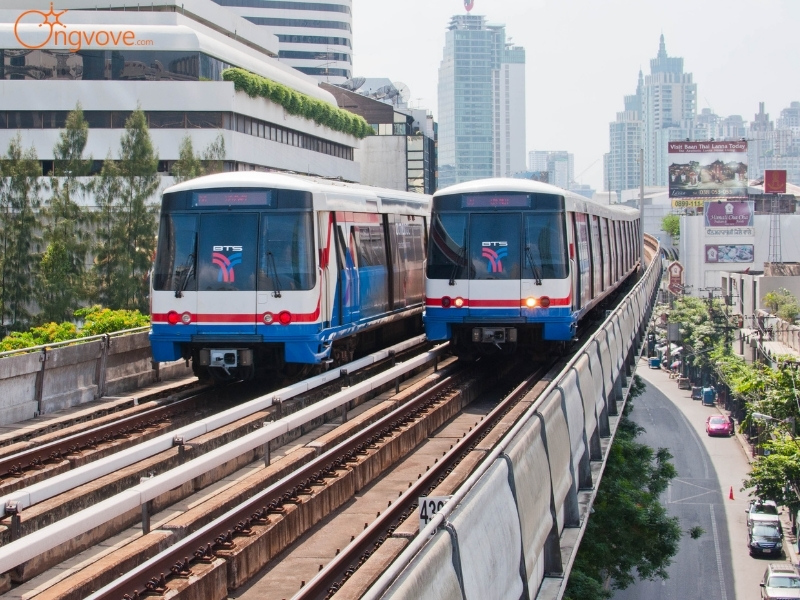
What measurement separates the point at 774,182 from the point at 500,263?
4263 inches

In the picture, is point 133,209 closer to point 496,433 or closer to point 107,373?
point 107,373

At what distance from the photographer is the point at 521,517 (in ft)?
24.7

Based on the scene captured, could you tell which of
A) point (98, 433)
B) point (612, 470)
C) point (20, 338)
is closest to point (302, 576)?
point (98, 433)

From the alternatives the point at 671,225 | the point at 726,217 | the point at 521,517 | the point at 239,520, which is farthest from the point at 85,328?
the point at 671,225

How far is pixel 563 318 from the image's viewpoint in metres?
19.0

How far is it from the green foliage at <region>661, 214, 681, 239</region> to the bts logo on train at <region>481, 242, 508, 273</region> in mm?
134289

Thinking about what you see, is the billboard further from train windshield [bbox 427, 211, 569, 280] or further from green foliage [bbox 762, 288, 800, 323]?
train windshield [bbox 427, 211, 569, 280]

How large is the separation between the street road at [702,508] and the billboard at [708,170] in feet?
157

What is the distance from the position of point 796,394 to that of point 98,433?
25646 millimetres

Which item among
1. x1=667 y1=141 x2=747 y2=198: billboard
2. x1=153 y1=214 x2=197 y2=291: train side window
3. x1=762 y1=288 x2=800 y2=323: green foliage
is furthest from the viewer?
x1=667 y1=141 x2=747 y2=198: billboard

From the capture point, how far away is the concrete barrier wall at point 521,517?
5543 mm

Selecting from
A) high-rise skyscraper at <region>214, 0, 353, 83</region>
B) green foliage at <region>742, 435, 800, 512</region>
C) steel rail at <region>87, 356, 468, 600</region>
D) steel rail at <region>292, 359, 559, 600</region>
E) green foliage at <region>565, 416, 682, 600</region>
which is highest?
high-rise skyscraper at <region>214, 0, 353, 83</region>

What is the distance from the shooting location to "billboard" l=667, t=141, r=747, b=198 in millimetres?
121312

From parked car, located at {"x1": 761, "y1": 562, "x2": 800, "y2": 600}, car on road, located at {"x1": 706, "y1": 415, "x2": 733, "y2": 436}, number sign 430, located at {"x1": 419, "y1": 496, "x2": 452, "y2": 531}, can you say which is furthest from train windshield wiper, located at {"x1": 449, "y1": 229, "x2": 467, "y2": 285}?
car on road, located at {"x1": 706, "y1": 415, "x2": 733, "y2": 436}
